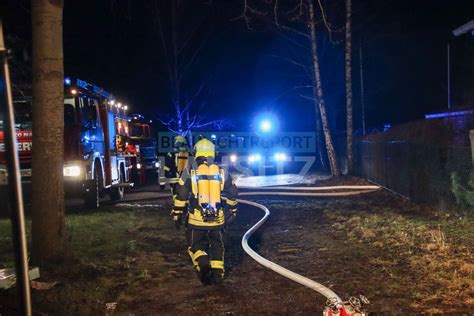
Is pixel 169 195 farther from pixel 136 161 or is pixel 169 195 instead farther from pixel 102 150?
pixel 136 161

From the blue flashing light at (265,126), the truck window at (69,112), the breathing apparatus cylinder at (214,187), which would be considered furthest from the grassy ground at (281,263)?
the blue flashing light at (265,126)

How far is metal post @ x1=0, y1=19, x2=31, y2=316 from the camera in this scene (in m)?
2.71

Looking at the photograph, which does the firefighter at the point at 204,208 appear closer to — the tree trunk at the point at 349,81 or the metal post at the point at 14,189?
the metal post at the point at 14,189

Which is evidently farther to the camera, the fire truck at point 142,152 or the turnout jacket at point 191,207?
the fire truck at point 142,152

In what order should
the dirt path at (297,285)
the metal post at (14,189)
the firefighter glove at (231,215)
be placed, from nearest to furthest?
1. the metal post at (14,189)
2. the dirt path at (297,285)
3. the firefighter glove at (231,215)

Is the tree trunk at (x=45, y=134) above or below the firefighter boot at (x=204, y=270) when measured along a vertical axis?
above

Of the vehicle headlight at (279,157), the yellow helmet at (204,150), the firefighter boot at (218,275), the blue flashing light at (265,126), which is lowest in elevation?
the firefighter boot at (218,275)

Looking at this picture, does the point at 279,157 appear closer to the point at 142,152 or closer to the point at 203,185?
the point at 142,152

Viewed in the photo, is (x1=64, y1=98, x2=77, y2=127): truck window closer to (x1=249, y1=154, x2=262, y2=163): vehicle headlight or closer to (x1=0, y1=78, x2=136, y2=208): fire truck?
(x1=0, y1=78, x2=136, y2=208): fire truck

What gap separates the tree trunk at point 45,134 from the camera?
242 inches

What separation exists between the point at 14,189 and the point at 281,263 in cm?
470

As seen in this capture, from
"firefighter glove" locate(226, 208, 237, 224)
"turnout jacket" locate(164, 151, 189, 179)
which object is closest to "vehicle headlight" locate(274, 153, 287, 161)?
"turnout jacket" locate(164, 151, 189, 179)

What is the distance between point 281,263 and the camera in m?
6.86

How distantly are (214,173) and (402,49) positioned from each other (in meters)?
27.9
